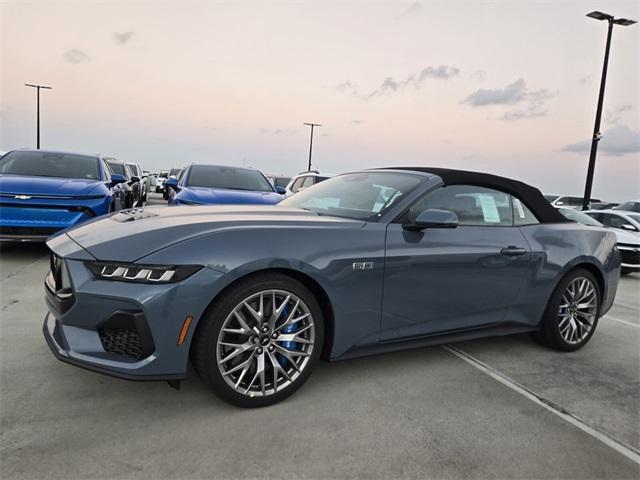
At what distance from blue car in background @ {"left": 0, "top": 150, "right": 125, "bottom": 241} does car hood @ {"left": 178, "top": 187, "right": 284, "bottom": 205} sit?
111 cm

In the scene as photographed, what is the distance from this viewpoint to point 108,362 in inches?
86.5

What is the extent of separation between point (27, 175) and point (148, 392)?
496 centimetres

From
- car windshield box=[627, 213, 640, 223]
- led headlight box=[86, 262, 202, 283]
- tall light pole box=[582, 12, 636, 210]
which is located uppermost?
tall light pole box=[582, 12, 636, 210]

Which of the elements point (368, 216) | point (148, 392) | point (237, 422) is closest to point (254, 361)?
point (237, 422)

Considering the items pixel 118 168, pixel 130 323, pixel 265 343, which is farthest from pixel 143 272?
pixel 118 168

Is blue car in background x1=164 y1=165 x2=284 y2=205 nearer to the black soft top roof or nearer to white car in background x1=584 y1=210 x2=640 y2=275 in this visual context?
the black soft top roof

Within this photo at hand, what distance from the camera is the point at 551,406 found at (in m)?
2.78

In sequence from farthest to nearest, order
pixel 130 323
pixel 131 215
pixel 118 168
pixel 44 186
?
pixel 118 168
pixel 44 186
pixel 131 215
pixel 130 323

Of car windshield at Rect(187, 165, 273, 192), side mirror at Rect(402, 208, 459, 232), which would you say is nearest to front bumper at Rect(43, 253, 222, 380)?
side mirror at Rect(402, 208, 459, 232)

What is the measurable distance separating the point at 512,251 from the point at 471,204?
460 mm

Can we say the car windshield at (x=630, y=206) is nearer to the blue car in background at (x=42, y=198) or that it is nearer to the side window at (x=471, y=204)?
the side window at (x=471, y=204)

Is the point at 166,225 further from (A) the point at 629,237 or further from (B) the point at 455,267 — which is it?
(A) the point at 629,237

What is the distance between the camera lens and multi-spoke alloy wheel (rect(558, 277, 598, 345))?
12.2 ft

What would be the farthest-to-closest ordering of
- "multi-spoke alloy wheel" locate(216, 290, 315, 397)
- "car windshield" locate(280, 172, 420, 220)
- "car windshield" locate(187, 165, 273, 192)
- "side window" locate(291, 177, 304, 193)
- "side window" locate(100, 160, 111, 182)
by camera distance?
"side window" locate(291, 177, 304, 193) → "car windshield" locate(187, 165, 273, 192) → "side window" locate(100, 160, 111, 182) → "car windshield" locate(280, 172, 420, 220) → "multi-spoke alloy wheel" locate(216, 290, 315, 397)
